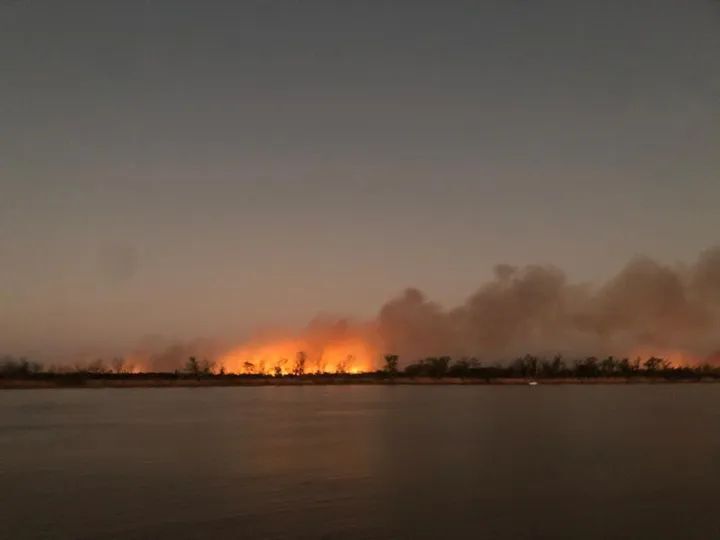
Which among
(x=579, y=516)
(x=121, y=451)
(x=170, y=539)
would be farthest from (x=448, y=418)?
(x=170, y=539)

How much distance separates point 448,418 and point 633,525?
3170 cm

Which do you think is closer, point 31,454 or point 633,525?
point 633,525

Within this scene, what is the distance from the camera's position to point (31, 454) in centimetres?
2988

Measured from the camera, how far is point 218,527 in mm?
16297

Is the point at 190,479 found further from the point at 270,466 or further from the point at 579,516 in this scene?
the point at 579,516

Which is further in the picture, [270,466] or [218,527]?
[270,466]

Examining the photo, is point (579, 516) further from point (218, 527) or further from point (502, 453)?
point (502, 453)

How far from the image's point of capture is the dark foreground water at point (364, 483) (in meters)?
16.5

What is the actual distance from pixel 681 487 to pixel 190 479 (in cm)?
1405

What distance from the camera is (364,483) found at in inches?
861

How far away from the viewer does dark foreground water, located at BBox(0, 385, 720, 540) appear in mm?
16500

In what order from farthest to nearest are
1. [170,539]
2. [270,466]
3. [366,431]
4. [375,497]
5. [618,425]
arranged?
[618,425] → [366,431] → [270,466] → [375,497] → [170,539]

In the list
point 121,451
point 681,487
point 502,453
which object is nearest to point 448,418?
point 502,453

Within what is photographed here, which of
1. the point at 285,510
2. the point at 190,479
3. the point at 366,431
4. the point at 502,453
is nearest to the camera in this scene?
the point at 285,510
